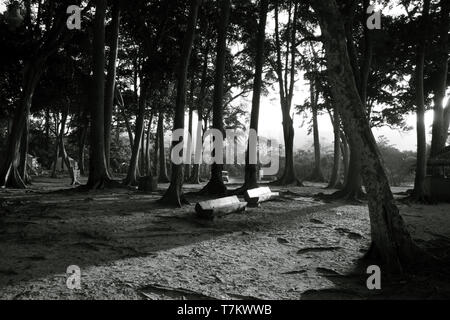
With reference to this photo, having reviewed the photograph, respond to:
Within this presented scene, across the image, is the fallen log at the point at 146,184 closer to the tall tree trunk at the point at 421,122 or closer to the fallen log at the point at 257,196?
the fallen log at the point at 257,196

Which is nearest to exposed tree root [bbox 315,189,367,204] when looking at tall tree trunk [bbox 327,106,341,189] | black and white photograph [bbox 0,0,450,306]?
black and white photograph [bbox 0,0,450,306]

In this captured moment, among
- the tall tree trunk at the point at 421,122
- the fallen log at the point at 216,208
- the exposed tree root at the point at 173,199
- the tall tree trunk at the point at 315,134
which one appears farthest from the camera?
the tall tree trunk at the point at 315,134

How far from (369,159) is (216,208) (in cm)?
450

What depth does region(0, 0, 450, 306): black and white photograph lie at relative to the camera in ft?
15.3

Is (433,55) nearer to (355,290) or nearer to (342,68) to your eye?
(342,68)

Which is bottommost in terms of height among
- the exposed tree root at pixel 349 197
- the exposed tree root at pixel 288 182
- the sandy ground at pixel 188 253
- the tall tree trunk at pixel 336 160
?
the sandy ground at pixel 188 253

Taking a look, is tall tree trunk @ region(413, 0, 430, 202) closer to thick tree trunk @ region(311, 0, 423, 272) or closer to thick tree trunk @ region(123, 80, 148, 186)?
thick tree trunk @ region(311, 0, 423, 272)

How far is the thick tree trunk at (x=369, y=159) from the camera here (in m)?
5.43

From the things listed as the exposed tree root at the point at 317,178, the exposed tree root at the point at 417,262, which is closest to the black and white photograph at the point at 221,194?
the exposed tree root at the point at 417,262

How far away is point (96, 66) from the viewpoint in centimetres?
1377

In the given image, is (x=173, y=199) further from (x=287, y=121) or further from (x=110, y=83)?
(x=287, y=121)

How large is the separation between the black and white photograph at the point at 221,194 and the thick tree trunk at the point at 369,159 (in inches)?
0.9

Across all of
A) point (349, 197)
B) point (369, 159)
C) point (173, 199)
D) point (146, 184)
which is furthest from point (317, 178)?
point (369, 159)
